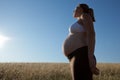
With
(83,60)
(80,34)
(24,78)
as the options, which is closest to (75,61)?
(83,60)

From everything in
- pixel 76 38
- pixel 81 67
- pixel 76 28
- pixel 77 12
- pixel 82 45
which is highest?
pixel 77 12

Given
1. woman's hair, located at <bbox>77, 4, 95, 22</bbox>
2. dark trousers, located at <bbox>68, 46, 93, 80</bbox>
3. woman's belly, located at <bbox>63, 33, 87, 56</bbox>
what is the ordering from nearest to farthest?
dark trousers, located at <bbox>68, 46, 93, 80</bbox>, woman's belly, located at <bbox>63, 33, 87, 56</bbox>, woman's hair, located at <bbox>77, 4, 95, 22</bbox>

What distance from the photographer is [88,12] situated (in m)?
5.13

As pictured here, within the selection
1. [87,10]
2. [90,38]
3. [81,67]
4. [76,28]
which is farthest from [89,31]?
[81,67]

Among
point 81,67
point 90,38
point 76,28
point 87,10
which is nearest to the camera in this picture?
point 81,67

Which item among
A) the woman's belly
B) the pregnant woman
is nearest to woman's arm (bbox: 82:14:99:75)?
the pregnant woman

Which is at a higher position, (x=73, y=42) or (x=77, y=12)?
(x=77, y=12)

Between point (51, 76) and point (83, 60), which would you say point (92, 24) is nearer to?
point (83, 60)

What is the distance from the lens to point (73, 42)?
5004 mm

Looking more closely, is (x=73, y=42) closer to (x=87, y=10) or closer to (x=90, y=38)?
(x=90, y=38)

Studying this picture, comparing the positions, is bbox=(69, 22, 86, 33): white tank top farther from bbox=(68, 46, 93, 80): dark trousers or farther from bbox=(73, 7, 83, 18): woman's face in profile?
bbox=(68, 46, 93, 80): dark trousers

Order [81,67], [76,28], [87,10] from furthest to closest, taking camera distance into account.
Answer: [87,10] → [76,28] → [81,67]

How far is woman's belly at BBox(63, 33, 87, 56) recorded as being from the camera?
491cm

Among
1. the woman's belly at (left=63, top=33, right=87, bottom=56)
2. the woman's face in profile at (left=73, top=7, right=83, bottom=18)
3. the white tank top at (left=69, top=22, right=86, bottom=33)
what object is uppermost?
the woman's face in profile at (left=73, top=7, right=83, bottom=18)
